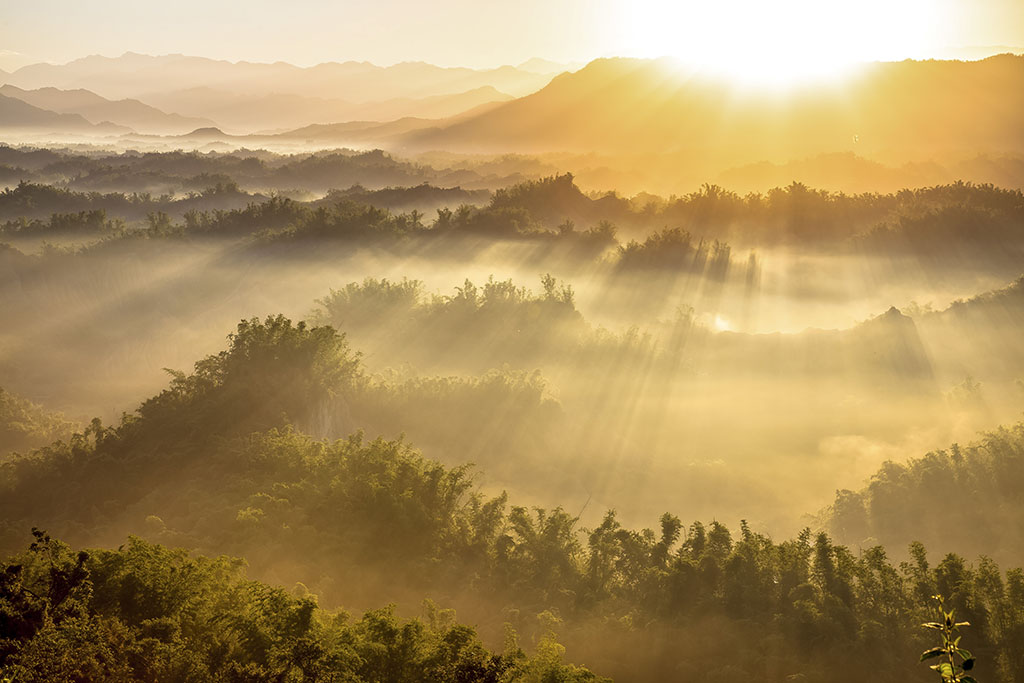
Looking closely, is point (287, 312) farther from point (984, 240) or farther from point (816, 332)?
point (984, 240)

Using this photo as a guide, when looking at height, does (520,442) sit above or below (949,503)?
below

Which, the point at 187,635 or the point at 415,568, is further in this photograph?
the point at 415,568

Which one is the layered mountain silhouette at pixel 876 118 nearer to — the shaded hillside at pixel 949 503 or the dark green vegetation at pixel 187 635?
the shaded hillside at pixel 949 503

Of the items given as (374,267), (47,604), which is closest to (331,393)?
(47,604)

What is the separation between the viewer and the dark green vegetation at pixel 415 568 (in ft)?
33.5

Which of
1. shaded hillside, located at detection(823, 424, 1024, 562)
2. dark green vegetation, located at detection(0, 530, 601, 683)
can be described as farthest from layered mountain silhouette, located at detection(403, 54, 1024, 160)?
dark green vegetation, located at detection(0, 530, 601, 683)

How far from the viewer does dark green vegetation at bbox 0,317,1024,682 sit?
10219mm

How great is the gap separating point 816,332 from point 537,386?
20348mm

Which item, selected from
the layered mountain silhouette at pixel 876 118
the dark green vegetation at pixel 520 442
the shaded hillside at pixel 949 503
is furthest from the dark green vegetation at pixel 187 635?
the layered mountain silhouette at pixel 876 118

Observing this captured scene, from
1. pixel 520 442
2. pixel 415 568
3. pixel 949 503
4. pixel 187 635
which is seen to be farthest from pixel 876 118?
pixel 187 635

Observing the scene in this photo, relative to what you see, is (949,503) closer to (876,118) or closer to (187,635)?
(187,635)

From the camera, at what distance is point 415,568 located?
16562mm

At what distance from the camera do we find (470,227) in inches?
2840

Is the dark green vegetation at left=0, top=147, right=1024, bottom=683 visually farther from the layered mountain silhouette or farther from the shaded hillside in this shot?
the layered mountain silhouette
